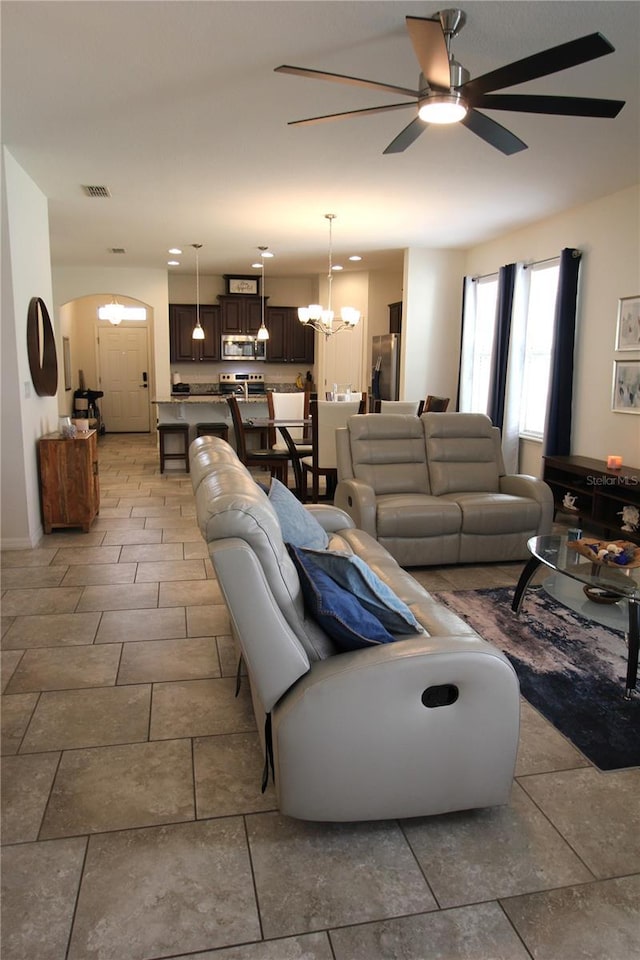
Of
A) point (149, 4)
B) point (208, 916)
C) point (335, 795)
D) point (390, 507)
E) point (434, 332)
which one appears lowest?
point (208, 916)

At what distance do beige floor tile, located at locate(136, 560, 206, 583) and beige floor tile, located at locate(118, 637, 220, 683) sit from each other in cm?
93

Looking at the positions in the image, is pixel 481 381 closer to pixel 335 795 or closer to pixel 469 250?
pixel 469 250

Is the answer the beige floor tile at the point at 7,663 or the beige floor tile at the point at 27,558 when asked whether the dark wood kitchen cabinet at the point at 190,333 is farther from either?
the beige floor tile at the point at 7,663

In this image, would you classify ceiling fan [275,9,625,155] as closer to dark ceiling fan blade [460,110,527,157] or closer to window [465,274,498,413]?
dark ceiling fan blade [460,110,527,157]

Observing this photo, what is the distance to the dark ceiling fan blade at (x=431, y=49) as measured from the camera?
2.22 m

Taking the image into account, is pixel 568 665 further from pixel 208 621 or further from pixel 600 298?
pixel 600 298

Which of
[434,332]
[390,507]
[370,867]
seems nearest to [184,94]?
[390,507]

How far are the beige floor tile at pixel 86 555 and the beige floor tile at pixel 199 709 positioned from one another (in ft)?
6.27

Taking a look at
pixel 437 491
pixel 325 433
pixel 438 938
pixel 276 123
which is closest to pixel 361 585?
pixel 438 938

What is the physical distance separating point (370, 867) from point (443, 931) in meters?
0.26

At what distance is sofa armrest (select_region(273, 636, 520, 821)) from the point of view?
181cm

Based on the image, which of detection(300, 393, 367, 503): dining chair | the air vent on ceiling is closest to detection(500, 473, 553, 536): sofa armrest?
detection(300, 393, 367, 503): dining chair

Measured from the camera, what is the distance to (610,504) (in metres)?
5.07

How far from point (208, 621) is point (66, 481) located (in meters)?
2.24
